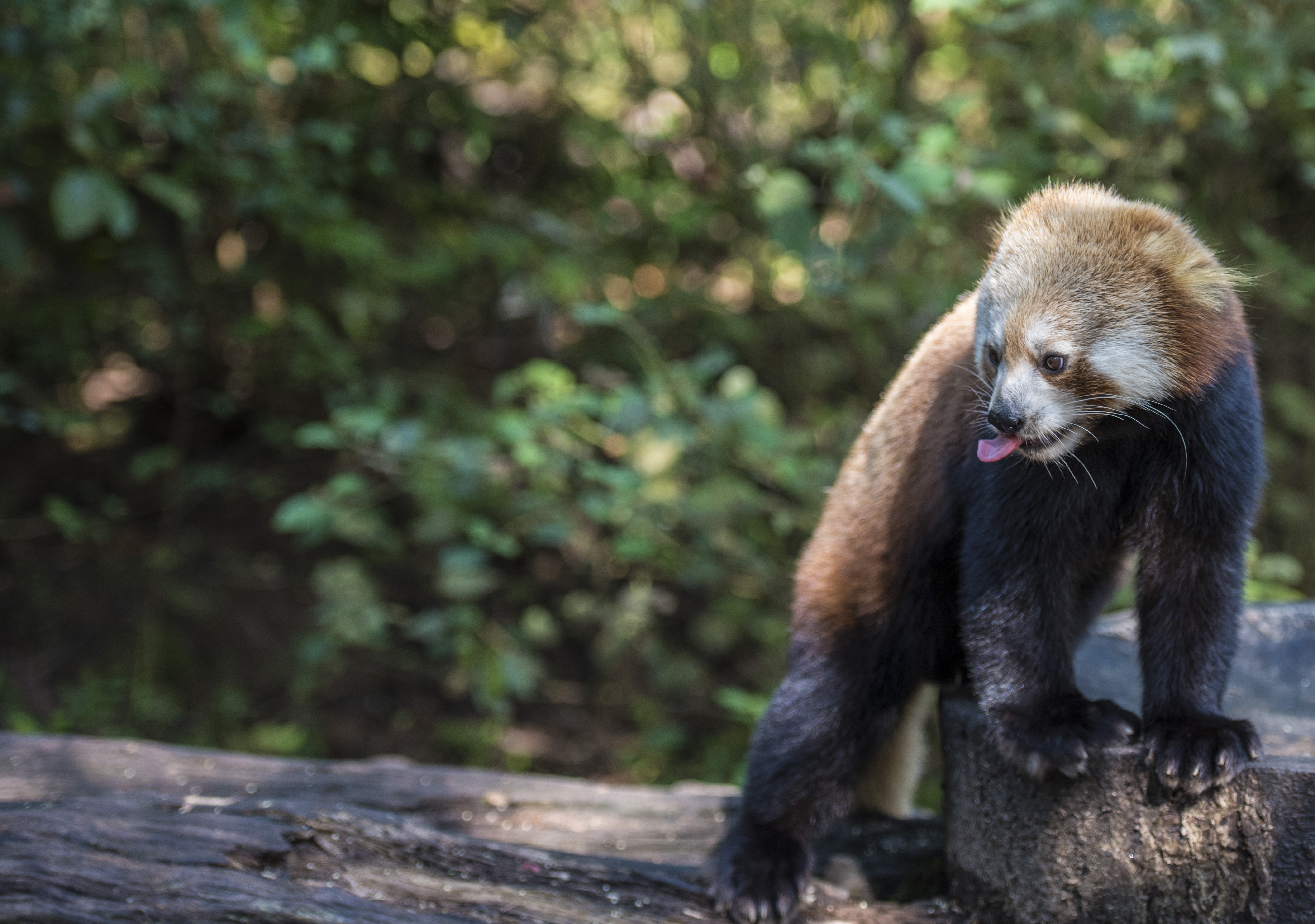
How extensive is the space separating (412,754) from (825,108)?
3.99 metres

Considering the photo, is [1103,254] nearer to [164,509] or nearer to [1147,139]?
[1147,139]

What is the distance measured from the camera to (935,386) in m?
2.52

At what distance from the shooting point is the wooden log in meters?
2.14

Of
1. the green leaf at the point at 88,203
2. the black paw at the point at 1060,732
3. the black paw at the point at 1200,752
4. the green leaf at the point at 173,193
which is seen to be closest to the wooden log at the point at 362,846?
the black paw at the point at 1060,732

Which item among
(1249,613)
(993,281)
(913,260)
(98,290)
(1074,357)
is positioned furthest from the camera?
(98,290)

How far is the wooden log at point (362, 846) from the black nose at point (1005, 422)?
1195 millimetres

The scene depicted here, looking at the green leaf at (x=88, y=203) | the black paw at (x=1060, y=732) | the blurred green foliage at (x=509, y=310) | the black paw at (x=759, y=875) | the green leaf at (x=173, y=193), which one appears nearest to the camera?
the black paw at (x=1060, y=732)

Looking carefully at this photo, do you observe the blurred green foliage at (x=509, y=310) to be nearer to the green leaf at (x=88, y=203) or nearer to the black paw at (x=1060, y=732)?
the green leaf at (x=88, y=203)

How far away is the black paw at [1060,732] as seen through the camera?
6.73 feet

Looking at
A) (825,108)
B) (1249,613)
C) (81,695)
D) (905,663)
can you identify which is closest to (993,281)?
(905,663)

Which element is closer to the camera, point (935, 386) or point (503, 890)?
point (503, 890)

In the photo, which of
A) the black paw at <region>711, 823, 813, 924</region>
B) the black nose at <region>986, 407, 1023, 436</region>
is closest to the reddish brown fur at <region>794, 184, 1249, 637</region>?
the black nose at <region>986, 407, 1023, 436</region>

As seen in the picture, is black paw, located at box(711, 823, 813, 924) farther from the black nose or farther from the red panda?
the black nose

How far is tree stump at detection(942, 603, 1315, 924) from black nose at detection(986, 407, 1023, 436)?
0.70 meters
